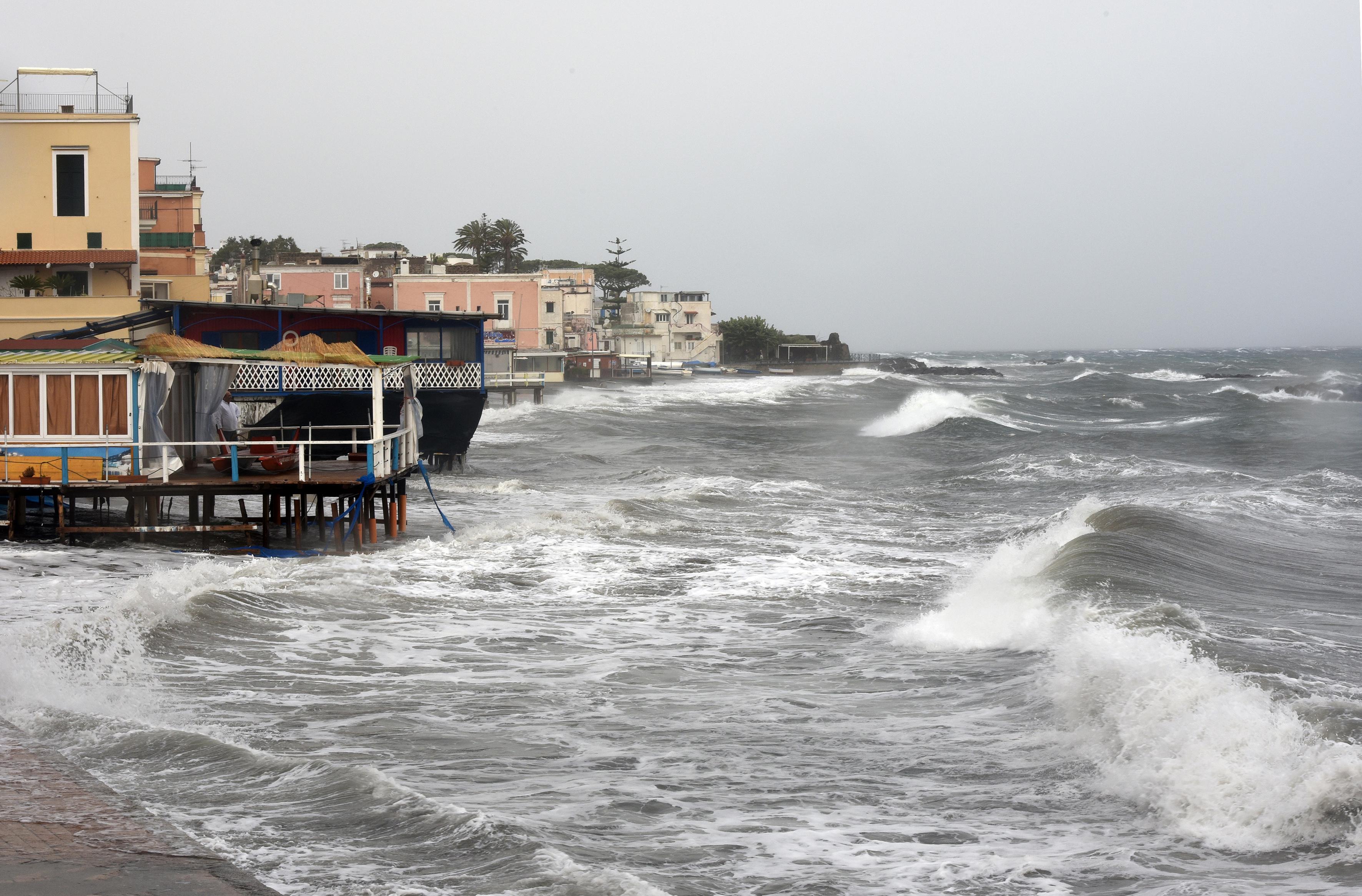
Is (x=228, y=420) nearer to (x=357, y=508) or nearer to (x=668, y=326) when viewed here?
(x=357, y=508)

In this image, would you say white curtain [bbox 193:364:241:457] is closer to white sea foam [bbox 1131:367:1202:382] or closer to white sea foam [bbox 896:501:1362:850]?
white sea foam [bbox 896:501:1362:850]

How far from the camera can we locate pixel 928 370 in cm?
13488

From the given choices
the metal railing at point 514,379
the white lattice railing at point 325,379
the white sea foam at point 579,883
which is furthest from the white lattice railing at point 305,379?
the metal railing at point 514,379

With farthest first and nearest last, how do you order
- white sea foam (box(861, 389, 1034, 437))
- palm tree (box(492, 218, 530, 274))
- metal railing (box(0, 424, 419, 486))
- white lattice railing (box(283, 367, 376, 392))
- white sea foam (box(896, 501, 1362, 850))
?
palm tree (box(492, 218, 530, 274))
white sea foam (box(861, 389, 1034, 437))
white lattice railing (box(283, 367, 376, 392))
metal railing (box(0, 424, 419, 486))
white sea foam (box(896, 501, 1362, 850))

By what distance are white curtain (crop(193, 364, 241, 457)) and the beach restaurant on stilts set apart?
0.03 metres

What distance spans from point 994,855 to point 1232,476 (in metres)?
30.1

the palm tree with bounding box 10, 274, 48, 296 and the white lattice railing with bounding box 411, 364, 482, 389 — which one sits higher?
the palm tree with bounding box 10, 274, 48, 296

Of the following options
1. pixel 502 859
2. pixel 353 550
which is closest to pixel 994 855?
pixel 502 859

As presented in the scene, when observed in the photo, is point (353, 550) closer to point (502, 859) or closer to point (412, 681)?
point (412, 681)

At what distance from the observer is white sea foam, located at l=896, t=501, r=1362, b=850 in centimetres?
783

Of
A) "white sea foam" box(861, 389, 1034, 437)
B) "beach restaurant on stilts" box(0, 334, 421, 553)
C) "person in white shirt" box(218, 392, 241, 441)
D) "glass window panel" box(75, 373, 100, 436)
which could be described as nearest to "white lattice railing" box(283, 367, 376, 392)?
"person in white shirt" box(218, 392, 241, 441)

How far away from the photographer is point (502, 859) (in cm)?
715

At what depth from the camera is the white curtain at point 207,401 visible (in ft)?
69.7

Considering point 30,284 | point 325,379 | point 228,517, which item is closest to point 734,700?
point 228,517
